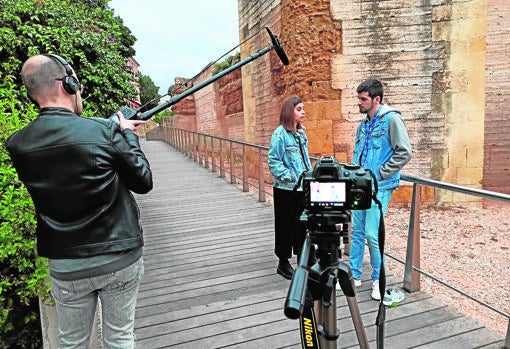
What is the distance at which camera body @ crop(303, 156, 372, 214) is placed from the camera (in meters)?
1.42

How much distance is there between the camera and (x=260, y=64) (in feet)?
34.9

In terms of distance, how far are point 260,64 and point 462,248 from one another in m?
6.79

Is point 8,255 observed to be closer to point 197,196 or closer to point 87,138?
point 87,138

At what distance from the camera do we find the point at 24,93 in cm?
414

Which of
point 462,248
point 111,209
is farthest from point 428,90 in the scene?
point 111,209

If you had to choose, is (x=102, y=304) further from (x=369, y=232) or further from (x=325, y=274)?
(x=369, y=232)

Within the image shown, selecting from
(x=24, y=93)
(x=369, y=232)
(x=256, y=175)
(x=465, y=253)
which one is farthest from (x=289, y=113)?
(x=256, y=175)

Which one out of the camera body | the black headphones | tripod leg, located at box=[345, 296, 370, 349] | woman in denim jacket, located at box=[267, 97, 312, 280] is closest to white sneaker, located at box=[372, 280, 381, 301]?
woman in denim jacket, located at box=[267, 97, 312, 280]

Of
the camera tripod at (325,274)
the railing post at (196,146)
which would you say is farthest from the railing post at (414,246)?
the railing post at (196,146)

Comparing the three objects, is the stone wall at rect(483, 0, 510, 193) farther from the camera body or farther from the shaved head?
the shaved head

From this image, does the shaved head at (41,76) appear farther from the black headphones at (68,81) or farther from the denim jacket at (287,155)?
the denim jacket at (287,155)

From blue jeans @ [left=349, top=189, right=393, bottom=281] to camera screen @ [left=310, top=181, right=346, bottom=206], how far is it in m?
1.36

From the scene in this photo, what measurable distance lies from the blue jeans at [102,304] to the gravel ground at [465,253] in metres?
3.42

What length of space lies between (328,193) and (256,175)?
10.0 meters
